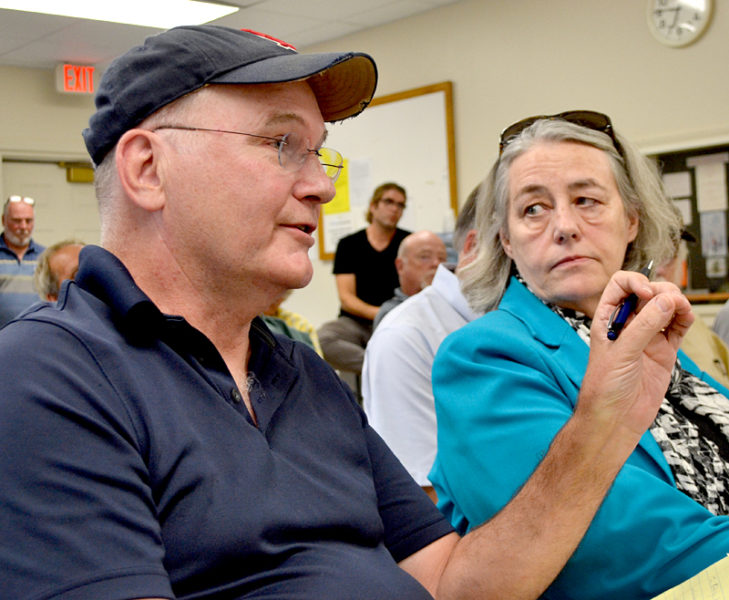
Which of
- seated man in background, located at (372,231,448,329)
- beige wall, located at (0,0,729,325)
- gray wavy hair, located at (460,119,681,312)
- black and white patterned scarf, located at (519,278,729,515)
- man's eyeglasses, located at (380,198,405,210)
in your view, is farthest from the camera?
man's eyeglasses, located at (380,198,405,210)

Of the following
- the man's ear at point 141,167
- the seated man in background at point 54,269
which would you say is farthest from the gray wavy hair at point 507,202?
the seated man in background at point 54,269

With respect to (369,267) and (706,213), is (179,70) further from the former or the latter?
(369,267)

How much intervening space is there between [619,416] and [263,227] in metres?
0.51

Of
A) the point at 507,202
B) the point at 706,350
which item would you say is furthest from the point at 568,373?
the point at 706,350

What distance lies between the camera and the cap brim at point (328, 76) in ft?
3.22

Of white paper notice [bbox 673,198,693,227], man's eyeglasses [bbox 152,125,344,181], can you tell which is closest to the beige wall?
white paper notice [bbox 673,198,693,227]

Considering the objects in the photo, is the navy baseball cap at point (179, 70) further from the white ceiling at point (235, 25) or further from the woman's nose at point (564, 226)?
the white ceiling at point (235, 25)

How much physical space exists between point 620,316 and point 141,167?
2.09 feet

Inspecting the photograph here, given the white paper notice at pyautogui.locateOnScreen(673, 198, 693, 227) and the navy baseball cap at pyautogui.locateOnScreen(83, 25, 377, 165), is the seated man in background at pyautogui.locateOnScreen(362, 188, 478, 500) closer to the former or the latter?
the navy baseball cap at pyautogui.locateOnScreen(83, 25, 377, 165)

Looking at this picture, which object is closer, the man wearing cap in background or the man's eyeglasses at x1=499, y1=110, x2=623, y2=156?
the man wearing cap in background

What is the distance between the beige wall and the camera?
14.6 ft

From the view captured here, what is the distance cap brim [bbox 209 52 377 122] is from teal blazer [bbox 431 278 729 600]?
43 cm

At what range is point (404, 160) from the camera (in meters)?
5.89

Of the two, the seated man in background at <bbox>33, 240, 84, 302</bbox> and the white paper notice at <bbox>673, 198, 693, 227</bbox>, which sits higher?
the white paper notice at <bbox>673, 198, 693, 227</bbox>
